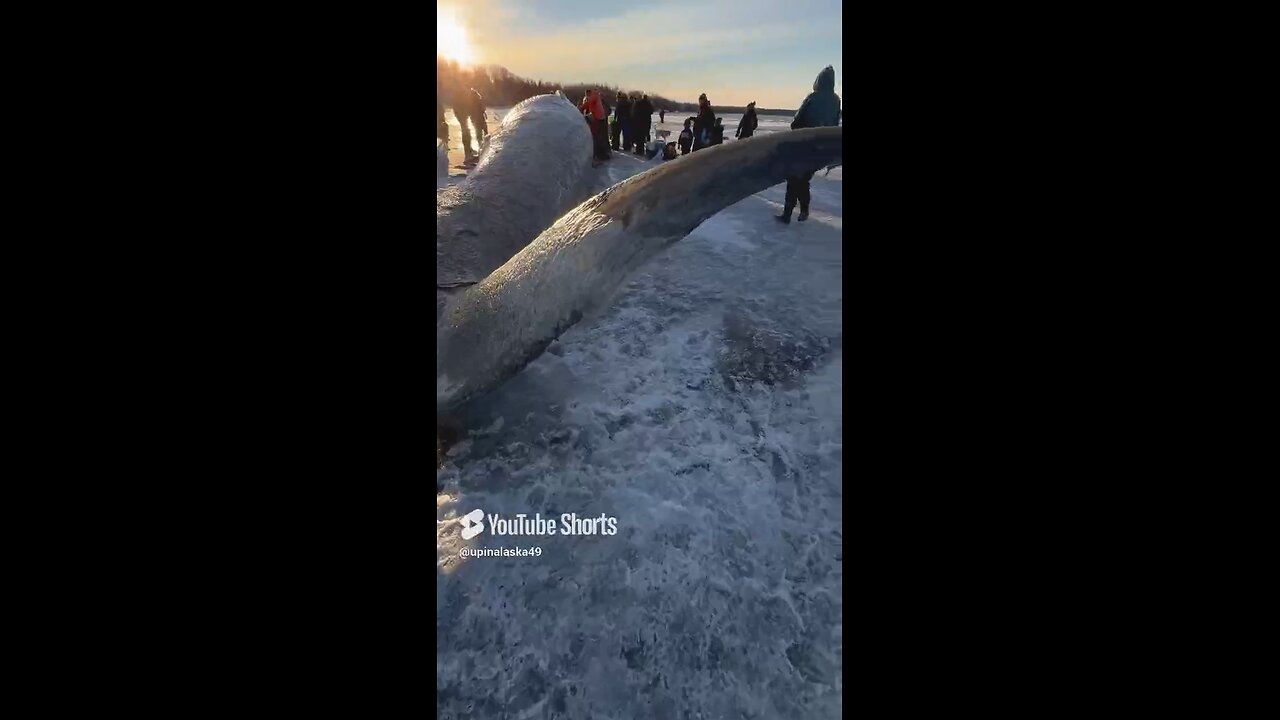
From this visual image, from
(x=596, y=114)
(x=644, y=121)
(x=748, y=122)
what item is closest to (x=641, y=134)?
(x=644, y=121)

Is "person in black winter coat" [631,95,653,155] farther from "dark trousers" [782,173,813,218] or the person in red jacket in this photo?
"dark trousers" [782,173,813,218]

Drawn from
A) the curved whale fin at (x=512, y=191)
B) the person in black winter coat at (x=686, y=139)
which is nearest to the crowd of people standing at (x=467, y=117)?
the curved whale fin at (x=512, y=191)

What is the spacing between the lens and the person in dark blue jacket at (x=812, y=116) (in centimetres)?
491

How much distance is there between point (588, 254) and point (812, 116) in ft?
11.7

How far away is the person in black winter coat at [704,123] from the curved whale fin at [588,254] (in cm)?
517

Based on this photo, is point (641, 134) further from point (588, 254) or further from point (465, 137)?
point (588, 254)

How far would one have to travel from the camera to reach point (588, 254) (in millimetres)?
2824

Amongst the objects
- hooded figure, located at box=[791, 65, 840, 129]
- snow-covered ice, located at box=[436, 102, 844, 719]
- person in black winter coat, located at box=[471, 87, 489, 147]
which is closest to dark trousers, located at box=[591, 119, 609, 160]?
person in black winter coat, located at box=[471, 87, 489, 147]

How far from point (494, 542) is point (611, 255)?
1426 mm

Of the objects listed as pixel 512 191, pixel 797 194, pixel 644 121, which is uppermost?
pixel 644 121

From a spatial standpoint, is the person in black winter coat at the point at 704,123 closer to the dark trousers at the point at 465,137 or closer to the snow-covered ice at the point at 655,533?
the dark trousers at the point at 465,137
